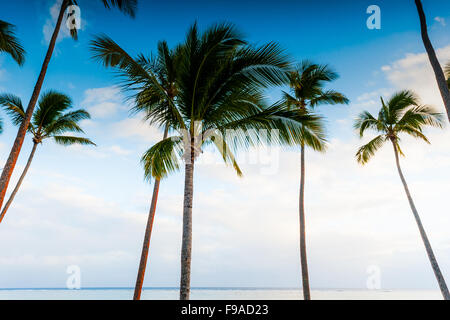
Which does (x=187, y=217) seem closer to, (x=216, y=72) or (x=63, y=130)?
(x=216, y=72)

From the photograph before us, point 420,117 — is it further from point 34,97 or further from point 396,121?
point 34,97

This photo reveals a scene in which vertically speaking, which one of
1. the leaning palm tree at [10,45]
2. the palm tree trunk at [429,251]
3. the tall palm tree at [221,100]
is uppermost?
the leaning palm tree at [10,45]

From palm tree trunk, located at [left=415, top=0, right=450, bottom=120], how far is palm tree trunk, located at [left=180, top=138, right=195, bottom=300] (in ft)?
19.4

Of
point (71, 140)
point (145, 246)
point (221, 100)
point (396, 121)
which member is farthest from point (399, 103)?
point (71, 140)

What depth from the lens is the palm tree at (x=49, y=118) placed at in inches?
497

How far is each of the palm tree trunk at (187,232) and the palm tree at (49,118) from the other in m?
10.7

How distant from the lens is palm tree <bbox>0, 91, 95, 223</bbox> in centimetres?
1263

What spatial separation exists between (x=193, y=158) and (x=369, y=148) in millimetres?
11285

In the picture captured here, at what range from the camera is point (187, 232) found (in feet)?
19.0

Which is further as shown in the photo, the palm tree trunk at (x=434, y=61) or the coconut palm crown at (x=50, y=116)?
the coconut palm crown at (x=50, y=116)

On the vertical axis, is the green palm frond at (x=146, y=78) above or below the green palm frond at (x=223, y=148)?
above

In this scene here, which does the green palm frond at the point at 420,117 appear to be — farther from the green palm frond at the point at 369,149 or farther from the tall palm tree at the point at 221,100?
the tall palm tree at the point at 221,100

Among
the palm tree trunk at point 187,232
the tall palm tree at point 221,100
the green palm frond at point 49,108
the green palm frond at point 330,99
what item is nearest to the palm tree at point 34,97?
the tall palm tree at point 221,100
